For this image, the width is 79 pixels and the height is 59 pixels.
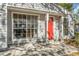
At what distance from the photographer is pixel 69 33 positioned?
5.49 metres

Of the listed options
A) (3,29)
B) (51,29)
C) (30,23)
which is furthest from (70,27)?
(3,29)

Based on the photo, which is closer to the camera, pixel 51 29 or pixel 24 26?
pixel 24 26

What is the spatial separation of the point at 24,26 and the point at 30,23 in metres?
0.21

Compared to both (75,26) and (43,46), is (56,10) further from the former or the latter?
(43,46)


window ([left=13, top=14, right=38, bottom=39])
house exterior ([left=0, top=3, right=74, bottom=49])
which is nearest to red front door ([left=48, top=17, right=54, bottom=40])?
house exterior ([left=0, top=3, right=74, bottom=49])

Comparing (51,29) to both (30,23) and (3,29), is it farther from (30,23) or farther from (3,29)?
(3,29)

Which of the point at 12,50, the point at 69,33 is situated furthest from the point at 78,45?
the point at 12,50

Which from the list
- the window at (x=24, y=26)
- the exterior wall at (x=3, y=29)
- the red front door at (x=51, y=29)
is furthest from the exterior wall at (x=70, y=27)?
the exterior wall at (x=3, y=29)

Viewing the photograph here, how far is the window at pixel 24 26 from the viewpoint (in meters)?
5.29

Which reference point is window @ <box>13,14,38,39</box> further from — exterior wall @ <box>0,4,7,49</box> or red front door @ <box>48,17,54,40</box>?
red front door @ <box>48,17,54,40</box>

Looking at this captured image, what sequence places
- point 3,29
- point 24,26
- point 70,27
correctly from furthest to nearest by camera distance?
point 70,27 → point 24,26 → point 3,29

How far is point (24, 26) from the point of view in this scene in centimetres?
537

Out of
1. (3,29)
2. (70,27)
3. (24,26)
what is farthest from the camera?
(70,27)

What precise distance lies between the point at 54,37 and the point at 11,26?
1.37m
